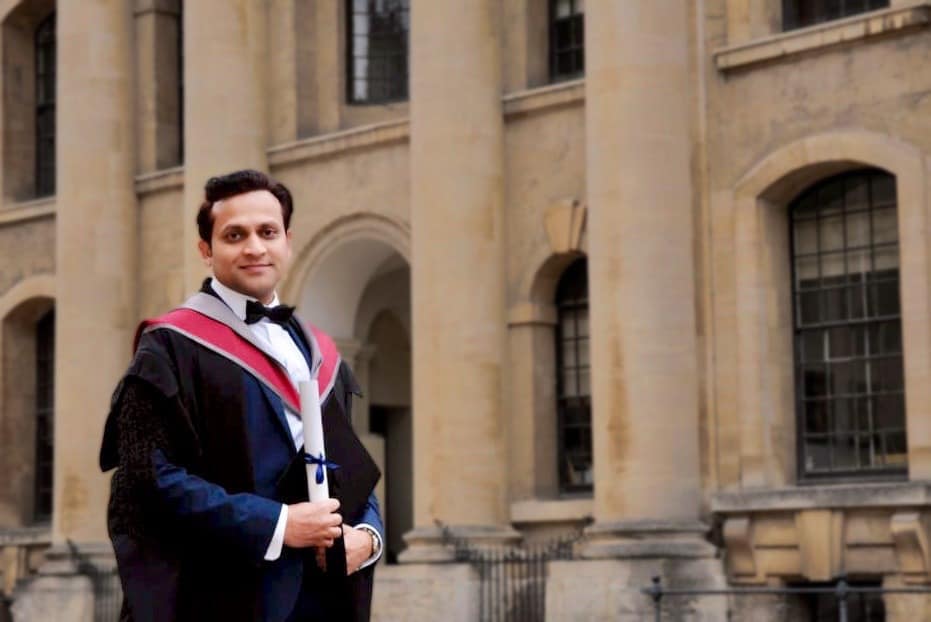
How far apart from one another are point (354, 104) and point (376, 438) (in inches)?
163

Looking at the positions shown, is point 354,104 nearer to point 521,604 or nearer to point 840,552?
point 521,604

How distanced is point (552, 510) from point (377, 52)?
22.5 feet

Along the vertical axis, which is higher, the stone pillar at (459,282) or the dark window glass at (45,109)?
the dark window glass at (45,109)

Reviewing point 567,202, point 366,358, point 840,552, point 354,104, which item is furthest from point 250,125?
point 840,552

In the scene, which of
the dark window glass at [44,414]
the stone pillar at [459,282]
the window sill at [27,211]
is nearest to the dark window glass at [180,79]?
the window sill at [27,211]

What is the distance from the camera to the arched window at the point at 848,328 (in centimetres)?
2002

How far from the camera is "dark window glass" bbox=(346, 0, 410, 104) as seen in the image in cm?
2614

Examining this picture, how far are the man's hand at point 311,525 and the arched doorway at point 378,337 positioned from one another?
65.3ft

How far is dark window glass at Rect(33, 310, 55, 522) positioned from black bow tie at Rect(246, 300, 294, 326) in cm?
2524

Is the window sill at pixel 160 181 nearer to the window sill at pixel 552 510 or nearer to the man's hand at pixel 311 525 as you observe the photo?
the window sill at pixel 552 510

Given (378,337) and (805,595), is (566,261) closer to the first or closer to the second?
(805,595)

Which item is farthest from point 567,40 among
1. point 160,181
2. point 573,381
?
point 160,181

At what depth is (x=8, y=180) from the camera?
101 ft

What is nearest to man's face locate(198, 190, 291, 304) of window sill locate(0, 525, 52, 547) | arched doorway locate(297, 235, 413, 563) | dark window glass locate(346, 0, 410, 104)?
arched doorway locate(297, 235, 413, 563)
